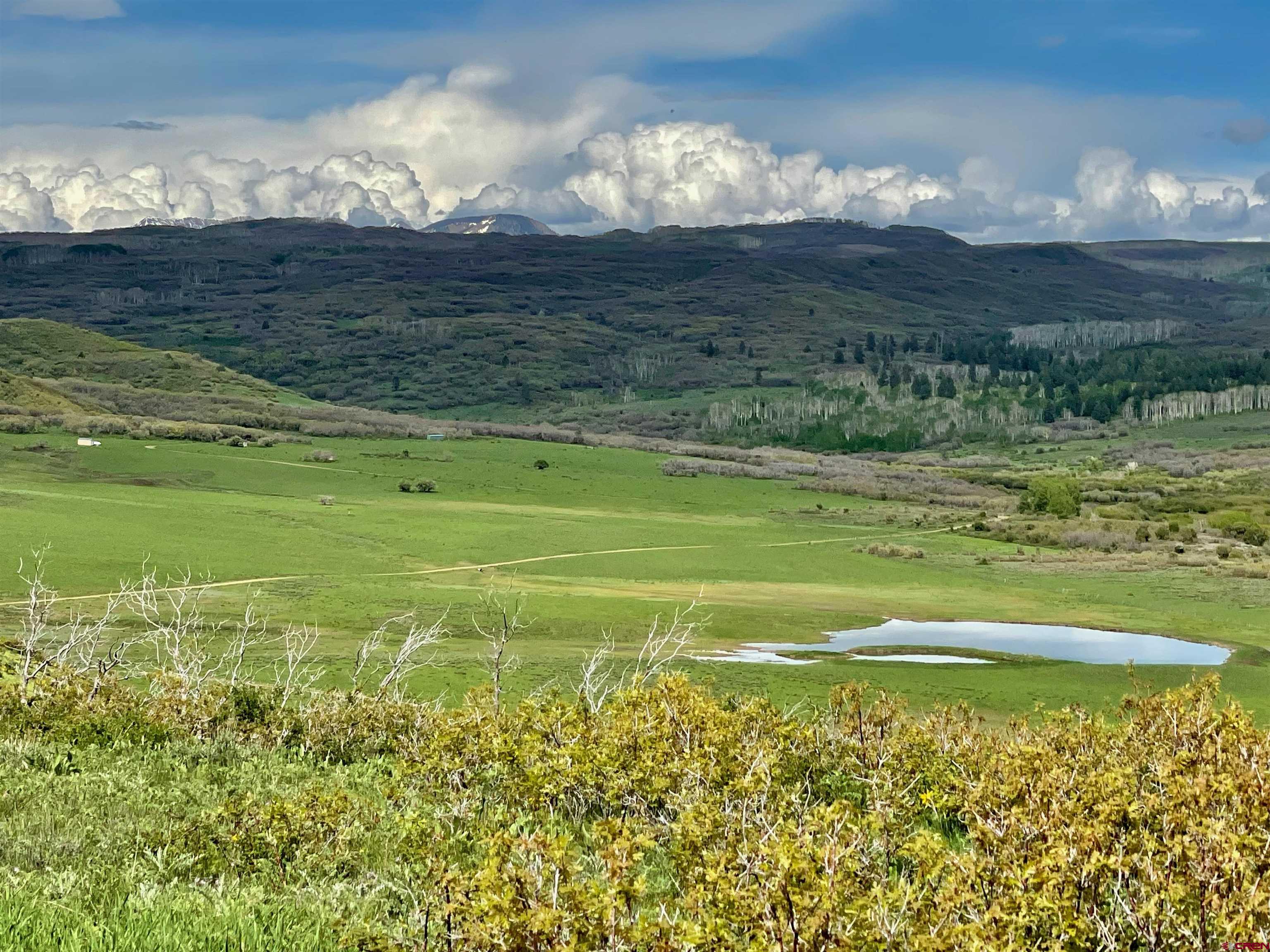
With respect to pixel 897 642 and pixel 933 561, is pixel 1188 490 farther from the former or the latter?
pixel 897 642

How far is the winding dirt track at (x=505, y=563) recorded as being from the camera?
5059 cm

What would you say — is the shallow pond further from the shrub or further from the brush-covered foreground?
the shrub

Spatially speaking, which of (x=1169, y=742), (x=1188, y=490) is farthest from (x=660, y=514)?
(x=1169, y=742)

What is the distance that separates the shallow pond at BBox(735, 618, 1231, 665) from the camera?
46875 millimetres

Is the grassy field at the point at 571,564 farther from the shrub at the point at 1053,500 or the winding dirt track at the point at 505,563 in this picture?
the shrub at the point at 1053,500

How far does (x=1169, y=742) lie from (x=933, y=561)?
61663 millimetres

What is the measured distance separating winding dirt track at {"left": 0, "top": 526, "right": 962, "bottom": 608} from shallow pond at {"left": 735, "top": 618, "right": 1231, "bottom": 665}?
21642mm

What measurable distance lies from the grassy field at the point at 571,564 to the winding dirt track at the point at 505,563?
0.87 feet

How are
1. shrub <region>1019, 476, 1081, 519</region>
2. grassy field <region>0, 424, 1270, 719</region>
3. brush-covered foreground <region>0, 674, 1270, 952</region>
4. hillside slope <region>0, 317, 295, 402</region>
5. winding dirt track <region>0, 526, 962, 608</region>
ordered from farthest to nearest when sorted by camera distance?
hillside slope <region>0, 317, 295, 402</region>, shrub <region>1019, 476, 1081, 519</region>, winding dirt track <region>0, 526, 962, 608</region>, grassy field <region>0, 424, 1270, 719</region>, brush-covered foreground <region>0, 674, 1270, 952</region>

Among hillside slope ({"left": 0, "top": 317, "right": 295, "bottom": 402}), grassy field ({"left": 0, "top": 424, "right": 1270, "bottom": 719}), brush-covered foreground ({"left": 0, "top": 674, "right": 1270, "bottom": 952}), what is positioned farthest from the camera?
hillside slope ({"left": 0, "top": 317, "right": 295, "bottom": 402})

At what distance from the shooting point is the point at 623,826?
26.6 feet

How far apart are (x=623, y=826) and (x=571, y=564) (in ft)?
200

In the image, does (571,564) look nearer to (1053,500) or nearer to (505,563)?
(505,563)

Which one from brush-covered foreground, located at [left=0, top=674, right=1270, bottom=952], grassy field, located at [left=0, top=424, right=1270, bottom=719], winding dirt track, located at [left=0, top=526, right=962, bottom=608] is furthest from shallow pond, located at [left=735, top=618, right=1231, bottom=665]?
brush-covered foreground, located at [left=0, top=674, right=1270, bottom=952]
